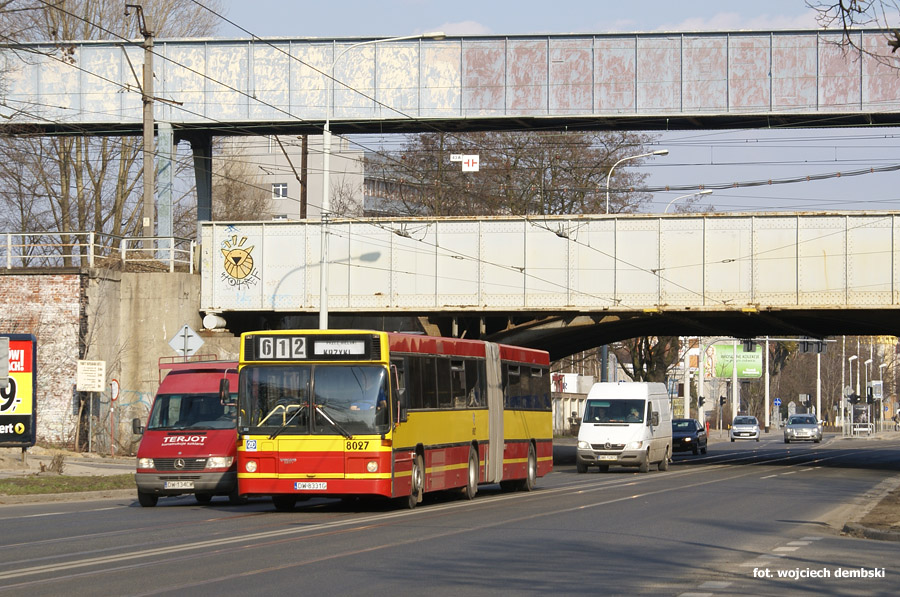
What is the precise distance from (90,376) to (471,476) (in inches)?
590

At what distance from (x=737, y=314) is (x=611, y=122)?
7.92 m

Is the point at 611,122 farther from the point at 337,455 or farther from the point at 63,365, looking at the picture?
the point at 337,455

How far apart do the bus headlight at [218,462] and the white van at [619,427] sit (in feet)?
53.6

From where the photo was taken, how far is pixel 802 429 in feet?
235

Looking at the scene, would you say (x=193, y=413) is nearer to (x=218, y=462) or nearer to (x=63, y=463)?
(x=218, y=462)

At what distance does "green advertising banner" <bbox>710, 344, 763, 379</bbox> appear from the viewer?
112 metres

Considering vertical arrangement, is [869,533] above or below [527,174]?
below

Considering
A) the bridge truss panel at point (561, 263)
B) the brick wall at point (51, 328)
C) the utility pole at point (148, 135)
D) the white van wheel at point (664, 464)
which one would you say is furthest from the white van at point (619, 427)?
the brick wall at point (51, 328)

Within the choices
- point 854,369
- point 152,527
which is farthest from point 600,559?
point 854,369

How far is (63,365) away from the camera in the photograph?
35.8 meters

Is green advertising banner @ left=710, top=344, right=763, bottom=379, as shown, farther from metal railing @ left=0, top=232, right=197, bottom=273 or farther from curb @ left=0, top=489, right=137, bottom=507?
curb @ left=0, top=489, right=137, bottom=507

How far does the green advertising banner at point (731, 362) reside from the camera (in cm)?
11188

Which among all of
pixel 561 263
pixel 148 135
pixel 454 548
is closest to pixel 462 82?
pixel 561 263

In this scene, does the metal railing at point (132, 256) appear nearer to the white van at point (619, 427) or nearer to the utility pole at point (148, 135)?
the utility pole at point (148, 135)
